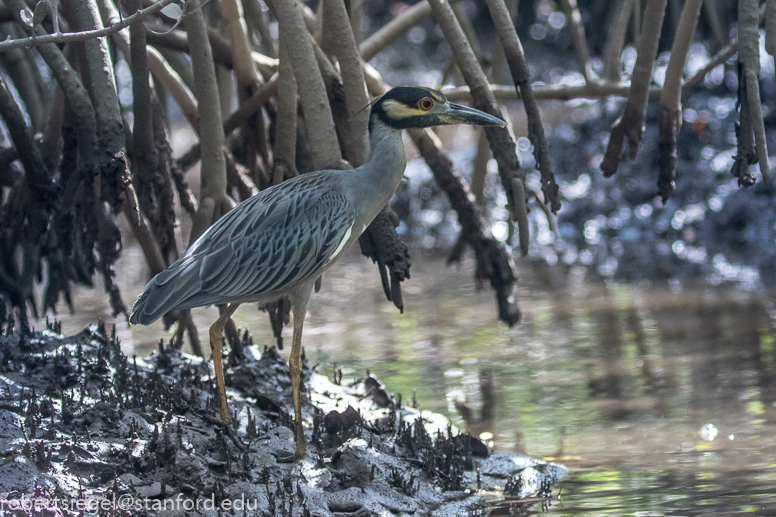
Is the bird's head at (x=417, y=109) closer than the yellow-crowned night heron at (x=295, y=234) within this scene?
No

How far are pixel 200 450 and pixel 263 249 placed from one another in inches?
38.0

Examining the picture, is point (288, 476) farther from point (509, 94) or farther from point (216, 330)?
point (509, 94)

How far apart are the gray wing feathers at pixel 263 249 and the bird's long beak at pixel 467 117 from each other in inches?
26.1

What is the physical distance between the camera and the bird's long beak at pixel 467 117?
455cm

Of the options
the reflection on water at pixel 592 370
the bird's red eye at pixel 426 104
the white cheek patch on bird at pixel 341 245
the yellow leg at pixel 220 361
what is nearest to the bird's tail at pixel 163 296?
the yellow leg at pixel 220 361

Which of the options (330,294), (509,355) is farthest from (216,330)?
(330,294)

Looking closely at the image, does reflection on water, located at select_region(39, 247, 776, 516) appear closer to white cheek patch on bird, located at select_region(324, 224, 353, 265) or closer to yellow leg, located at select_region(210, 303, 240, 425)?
white cheek patch on bird, located at select_region(324, 224, 353, 265)

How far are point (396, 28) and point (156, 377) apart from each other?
3681 mm

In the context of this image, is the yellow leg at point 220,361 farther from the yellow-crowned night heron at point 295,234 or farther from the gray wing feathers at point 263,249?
the gray wing feathers at point 263,249

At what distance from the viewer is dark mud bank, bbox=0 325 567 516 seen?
3719 mm

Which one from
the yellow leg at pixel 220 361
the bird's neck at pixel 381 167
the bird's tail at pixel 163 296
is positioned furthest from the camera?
the bird's neck at pixel 381 167

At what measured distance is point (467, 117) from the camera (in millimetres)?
4613

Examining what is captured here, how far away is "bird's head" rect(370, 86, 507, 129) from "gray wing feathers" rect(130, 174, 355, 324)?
50 centimetres

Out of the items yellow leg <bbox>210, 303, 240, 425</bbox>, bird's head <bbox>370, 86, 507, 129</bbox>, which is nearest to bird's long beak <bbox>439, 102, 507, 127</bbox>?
bird's head <bbox>370, 86, 507, 129</bbox>
